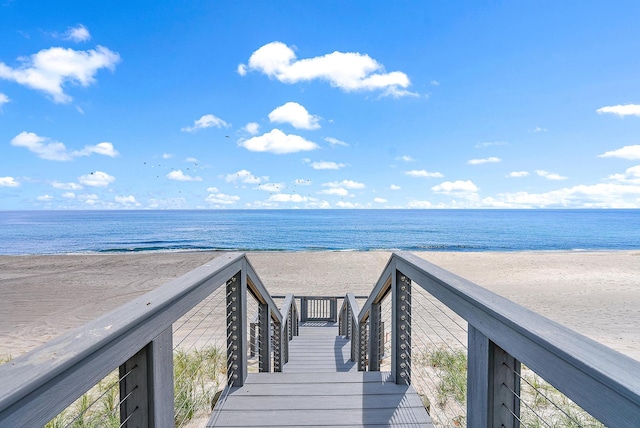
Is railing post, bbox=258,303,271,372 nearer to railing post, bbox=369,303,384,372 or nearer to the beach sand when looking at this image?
railing post, bbox=369,303,384,372

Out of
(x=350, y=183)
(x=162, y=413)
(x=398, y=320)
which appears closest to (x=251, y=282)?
(x=398, y=320)

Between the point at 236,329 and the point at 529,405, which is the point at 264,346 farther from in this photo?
the point at 529,405

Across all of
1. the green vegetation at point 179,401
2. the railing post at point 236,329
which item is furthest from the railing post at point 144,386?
the railing post at point 236,329

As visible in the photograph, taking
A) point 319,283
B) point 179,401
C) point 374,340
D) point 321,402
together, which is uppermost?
point 374,340

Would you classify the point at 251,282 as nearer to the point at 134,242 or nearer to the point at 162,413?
the point at 162,413

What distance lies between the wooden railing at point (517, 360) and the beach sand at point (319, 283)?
8091 mm

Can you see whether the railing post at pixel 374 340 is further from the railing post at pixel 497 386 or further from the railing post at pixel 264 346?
the railing post at pixel 497 386

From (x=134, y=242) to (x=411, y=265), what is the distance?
39.0m

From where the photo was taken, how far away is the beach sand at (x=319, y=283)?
31.2 feet

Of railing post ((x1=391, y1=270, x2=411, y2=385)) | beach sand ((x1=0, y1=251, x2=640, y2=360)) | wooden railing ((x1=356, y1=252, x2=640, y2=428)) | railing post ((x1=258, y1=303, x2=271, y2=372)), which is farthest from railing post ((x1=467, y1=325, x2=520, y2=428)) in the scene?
beach sand ((x1=0, y1=251, x2=640, y2=360))

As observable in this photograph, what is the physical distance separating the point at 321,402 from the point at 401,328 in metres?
0.78

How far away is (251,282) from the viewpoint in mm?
2928

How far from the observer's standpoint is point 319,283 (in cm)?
1608

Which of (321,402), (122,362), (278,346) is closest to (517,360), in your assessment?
(122,362)
